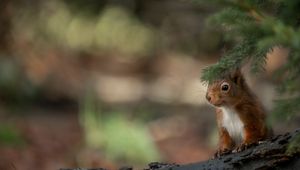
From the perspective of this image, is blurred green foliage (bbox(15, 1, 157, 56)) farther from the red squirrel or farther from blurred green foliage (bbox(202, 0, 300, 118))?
blurred green foliage (bbox(202, 0, 300, 118))

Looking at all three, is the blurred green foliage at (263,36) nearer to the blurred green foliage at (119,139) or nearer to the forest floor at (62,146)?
the forest floor at (62,146)

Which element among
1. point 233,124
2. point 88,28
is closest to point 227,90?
point 233,124

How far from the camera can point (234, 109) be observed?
397cm

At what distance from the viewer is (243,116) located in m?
3.91

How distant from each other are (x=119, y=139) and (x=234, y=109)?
3.93 meters

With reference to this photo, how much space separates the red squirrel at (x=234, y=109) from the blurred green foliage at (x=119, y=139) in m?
3.73

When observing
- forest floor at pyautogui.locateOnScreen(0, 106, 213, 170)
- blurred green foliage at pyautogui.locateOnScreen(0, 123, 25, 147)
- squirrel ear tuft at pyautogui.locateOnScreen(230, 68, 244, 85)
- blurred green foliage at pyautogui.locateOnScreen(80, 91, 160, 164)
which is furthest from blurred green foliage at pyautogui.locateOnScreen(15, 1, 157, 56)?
squirrel ear tuft at pyautogui.locateOnScreen(230, 68, 244, 85)

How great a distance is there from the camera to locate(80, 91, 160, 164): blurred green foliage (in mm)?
7715

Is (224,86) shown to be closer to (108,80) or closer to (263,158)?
(263,158)

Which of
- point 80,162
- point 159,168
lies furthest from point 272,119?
point 80,162

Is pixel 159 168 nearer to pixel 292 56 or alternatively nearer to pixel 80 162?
pixel 292 56

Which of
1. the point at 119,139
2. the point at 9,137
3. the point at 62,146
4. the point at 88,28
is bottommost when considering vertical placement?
the point at 119,139

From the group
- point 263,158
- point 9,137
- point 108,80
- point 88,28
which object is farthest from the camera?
point 108,80

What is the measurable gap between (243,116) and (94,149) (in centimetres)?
395
